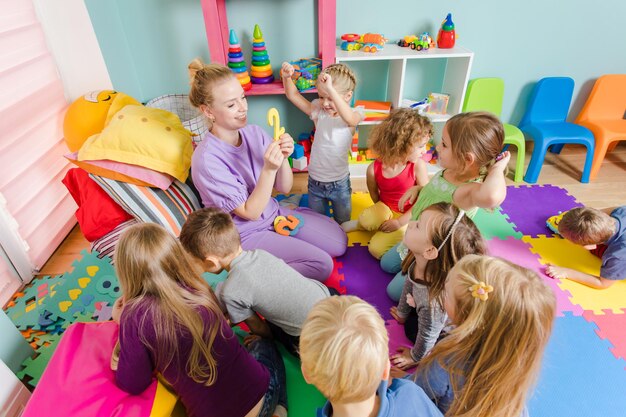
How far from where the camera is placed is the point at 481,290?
0.95 meters

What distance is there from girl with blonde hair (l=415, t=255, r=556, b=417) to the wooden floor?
181 cm

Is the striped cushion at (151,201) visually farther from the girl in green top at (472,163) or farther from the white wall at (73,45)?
the girl in green top at (472,163)

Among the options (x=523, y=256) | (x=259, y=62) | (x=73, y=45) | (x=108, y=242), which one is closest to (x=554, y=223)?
(x=523, y=256)

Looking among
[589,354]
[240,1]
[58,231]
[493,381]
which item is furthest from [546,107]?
[58,231]

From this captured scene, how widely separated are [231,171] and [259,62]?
114 centimetres

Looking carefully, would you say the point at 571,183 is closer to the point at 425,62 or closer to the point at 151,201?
the point at 425,62

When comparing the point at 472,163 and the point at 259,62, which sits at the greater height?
the point at 259,62

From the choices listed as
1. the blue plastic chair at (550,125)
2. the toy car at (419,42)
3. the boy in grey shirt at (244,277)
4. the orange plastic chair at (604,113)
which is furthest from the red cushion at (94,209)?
the orange plastic chair at (604,113)

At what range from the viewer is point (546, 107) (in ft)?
9.76

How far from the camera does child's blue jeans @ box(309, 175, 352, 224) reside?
2.28m

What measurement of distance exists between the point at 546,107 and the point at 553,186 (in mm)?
719

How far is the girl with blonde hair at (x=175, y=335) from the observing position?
1.05 metres

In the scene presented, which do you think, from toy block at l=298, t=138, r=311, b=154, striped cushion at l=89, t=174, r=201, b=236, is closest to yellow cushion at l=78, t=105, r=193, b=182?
striped cushion at l=89, t=174, r=201, b=236

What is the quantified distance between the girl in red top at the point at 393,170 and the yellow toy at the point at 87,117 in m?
1.44
